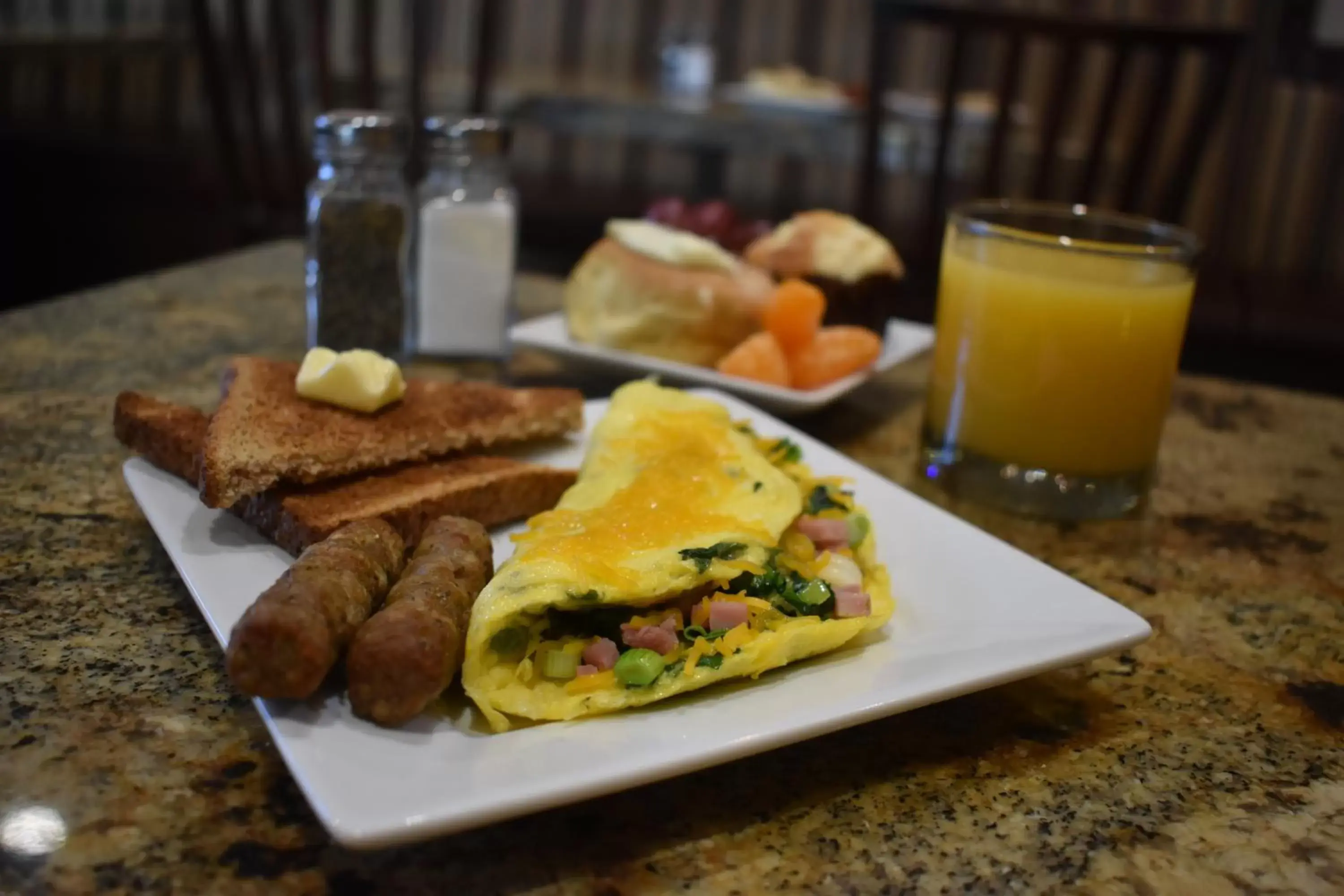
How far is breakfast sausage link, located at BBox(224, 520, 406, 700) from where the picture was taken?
0.75 meters

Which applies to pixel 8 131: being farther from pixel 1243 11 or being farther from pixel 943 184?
pixel 1243 11

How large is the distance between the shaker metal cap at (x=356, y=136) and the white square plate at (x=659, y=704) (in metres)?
Result: 0.68

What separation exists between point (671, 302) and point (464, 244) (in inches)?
14.0

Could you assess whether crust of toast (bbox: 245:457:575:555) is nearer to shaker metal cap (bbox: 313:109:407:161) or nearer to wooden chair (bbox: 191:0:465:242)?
shaker metal cap (bbox: 313:109:407:161)

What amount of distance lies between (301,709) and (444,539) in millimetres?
235

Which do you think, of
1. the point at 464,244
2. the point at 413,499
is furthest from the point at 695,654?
the point at 464,244

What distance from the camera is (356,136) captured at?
169 cm

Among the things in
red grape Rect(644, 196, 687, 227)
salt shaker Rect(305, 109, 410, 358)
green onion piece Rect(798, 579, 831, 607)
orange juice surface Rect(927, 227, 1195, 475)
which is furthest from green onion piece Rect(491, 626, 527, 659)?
red grape Rect(644, 196, 687, 227)

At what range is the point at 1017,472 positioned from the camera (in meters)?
1.45

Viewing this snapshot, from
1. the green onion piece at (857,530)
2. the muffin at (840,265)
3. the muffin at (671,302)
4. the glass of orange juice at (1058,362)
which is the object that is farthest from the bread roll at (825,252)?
the green onion piece at (857,530)

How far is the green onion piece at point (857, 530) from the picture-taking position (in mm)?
1131

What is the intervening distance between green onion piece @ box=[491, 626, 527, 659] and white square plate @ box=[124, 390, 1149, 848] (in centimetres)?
6

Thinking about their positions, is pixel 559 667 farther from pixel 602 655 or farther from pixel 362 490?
pixel 362 490

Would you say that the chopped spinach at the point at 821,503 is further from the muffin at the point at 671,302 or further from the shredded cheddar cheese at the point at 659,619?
the muffin at the point at 671,302
